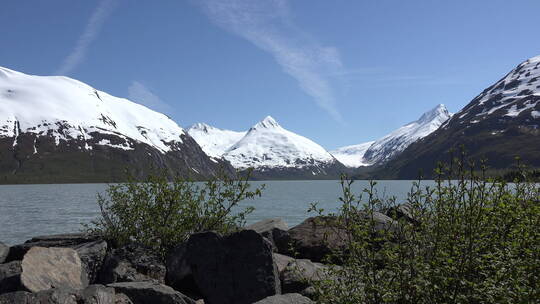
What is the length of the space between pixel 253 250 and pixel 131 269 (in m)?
4.36

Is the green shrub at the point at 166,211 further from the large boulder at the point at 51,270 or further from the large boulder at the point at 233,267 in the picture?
the large boulder at the point at 51,270

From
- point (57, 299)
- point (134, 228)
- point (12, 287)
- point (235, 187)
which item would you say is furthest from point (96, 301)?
point (235, 187)

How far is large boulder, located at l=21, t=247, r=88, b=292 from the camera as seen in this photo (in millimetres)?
11211

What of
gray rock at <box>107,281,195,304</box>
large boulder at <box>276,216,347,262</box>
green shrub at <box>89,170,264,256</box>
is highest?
green shrub at <box>89,170,264,256</box>

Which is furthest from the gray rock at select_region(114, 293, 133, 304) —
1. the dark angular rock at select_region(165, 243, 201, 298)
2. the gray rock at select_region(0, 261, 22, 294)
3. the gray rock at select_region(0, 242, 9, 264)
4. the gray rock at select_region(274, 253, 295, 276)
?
the gray rock at select_region(0, 242, 9, 264)

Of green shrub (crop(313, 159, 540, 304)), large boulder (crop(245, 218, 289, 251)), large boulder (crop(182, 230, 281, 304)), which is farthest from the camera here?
large boulder (crop(245, 218, 289, 251))

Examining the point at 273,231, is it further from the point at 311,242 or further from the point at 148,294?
the point at 148,294

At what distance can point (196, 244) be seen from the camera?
44.4ft

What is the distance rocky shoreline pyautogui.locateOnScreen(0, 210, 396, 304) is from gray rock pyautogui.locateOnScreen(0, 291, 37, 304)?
0.06 m

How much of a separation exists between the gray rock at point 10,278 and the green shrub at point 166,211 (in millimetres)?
4351

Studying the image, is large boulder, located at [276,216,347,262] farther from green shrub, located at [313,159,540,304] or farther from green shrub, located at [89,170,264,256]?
green shrub, located at [313,159,540,304]

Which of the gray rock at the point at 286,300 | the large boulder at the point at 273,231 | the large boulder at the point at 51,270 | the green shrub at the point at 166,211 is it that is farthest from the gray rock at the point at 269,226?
the large boulder at the point at 51,270

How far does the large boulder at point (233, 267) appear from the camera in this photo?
41.2ft

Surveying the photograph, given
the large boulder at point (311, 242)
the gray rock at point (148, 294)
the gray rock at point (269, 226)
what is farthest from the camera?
the gray rock at point (269, 226)
